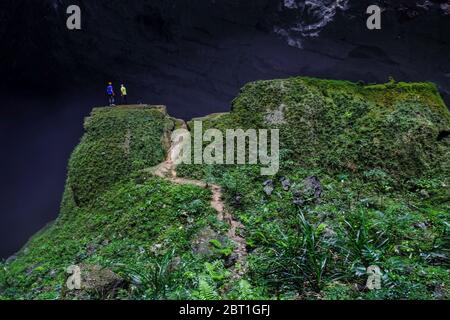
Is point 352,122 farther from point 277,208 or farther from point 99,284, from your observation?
point 99,284

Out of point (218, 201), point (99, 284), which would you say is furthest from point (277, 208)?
point (99, 284)

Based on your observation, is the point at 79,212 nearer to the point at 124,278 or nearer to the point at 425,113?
the point at 124,278

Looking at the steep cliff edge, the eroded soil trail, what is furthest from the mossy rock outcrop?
the eroded soil trail

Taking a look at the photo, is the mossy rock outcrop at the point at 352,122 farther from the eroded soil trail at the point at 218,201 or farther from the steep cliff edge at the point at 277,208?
the eroded soil trail at the point at 218,201

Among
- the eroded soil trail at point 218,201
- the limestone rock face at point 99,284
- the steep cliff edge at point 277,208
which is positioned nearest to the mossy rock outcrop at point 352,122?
the steep cliff edge at point 277,208
